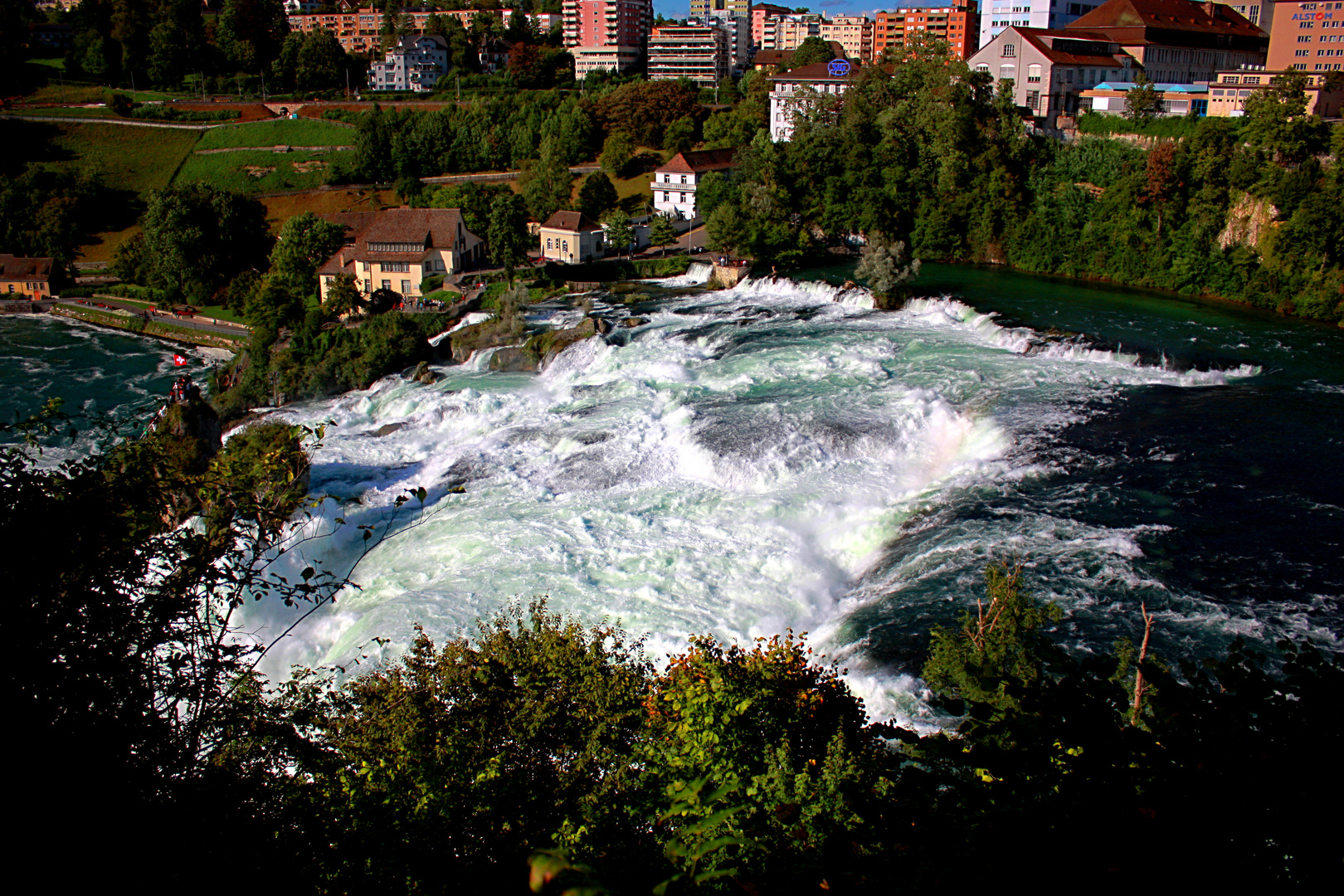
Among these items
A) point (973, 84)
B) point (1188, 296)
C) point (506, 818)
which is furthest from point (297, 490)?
point (973, 84)

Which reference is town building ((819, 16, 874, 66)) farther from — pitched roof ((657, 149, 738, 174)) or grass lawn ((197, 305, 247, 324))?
grass lawn ((197, 305, 247, 324))

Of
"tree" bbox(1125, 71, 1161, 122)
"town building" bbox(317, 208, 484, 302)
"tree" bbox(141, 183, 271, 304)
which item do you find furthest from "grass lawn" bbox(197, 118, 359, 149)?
"tree" bbox(1125, 71, 1161, 122)

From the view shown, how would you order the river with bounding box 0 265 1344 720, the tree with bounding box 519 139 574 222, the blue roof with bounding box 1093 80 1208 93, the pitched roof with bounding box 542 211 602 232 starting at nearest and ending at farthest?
the river with bounding box 0 265 1344 720 < the pitched roof with bounding box 542 211 602 232 < the blue roof with bounding box 1093 80 1208 93 < the tree with bounding box 519 139 574 222

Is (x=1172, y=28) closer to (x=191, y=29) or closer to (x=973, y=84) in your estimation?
(x=973, y=84)

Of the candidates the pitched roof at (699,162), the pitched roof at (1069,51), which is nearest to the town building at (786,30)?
the pitched roof at (699,162)

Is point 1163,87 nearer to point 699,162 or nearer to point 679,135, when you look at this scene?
point 699,162

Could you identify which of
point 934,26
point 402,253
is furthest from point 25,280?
point 934,26
